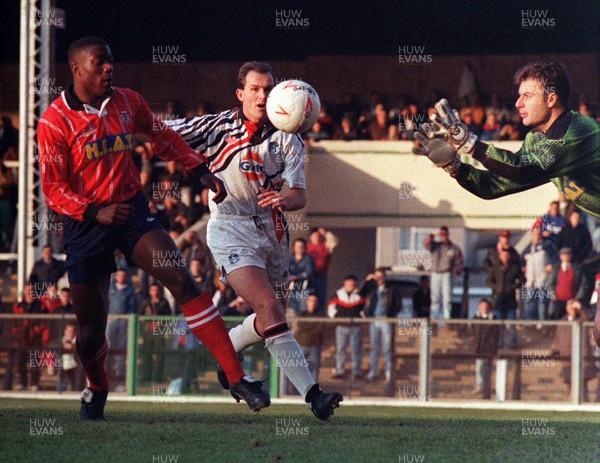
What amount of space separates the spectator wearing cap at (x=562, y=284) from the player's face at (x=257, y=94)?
30.3ft

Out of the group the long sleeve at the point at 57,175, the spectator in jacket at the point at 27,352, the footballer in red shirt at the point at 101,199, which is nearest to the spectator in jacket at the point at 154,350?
the spectator in jacket at the point at 27,352

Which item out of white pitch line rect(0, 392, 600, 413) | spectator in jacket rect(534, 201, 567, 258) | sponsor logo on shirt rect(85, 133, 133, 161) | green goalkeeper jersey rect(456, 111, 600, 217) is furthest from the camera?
spectator in jacket rect(534, 201, 567, 258)

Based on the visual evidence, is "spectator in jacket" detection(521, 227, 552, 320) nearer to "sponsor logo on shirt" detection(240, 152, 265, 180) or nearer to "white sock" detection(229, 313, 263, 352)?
"white sock" detection(229, 313, 263, 352)

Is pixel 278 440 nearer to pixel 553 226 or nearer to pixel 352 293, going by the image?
pixel 352 293

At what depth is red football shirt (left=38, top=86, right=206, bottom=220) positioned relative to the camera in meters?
7.66

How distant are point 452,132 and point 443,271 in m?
9.13

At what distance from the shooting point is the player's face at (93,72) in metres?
7.85

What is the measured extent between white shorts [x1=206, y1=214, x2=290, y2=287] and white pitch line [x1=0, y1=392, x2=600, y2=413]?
6028 millimetres

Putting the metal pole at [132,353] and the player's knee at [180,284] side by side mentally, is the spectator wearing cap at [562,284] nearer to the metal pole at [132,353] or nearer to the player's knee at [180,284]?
the metal pole at [132,353]

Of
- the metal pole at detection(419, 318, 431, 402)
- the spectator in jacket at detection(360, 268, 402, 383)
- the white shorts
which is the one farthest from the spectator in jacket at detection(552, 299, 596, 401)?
the white shorts

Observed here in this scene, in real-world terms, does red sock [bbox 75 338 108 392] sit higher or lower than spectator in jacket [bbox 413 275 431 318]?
higher

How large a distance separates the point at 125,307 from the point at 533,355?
5887 millimetres

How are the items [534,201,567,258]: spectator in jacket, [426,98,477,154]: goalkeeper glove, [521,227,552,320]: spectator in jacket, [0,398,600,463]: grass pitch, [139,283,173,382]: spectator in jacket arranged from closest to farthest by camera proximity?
[0,398,600,463]: grass pitch, [426,98,477,154]: goalkeeper glove, [139,283,173,382]: spectator in jacket, [521,227,552,320]: spectator in jacket, [534,201,567,258]: spectator in jacket

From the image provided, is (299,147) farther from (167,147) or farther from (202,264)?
(202,264)
